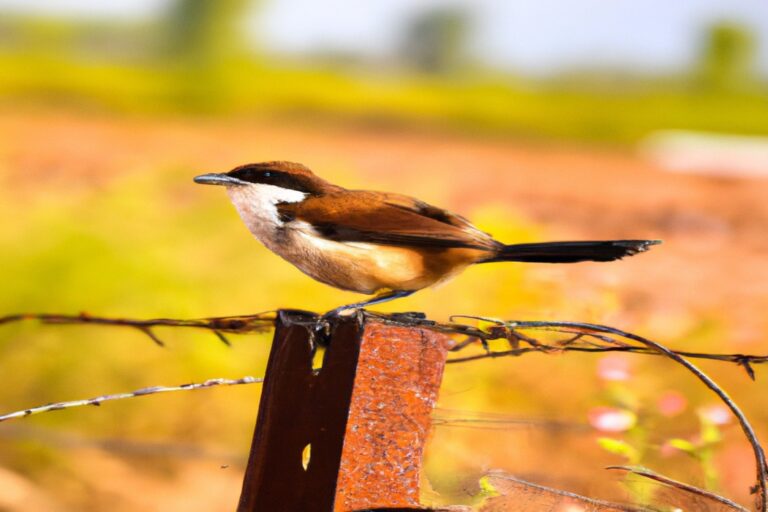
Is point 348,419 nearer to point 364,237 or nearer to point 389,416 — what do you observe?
point 389,416

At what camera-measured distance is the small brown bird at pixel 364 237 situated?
999 millimetres

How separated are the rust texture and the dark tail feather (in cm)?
13

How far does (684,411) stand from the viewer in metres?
2.86

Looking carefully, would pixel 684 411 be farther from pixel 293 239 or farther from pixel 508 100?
pixel 508 100

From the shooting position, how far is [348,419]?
92 centimetres

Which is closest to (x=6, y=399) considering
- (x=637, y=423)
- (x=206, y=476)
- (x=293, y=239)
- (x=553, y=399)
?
(x=206, y=476)

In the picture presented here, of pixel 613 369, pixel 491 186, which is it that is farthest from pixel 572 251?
pixel 491 186

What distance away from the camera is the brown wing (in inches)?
39.3

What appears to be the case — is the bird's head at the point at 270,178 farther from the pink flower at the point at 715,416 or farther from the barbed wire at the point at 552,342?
the pink flower at the point at 715,416

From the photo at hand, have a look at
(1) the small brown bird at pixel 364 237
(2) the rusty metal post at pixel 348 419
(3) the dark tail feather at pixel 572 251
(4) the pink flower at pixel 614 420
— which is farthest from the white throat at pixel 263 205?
(4) the pink flower at pixel 614 420

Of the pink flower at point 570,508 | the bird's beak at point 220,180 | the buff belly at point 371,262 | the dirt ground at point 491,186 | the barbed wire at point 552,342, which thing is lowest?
the pink flower at point 570,508

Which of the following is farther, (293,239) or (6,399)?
(6,399)

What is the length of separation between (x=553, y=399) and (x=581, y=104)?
1397 cm

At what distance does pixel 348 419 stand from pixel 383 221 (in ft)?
0.68
